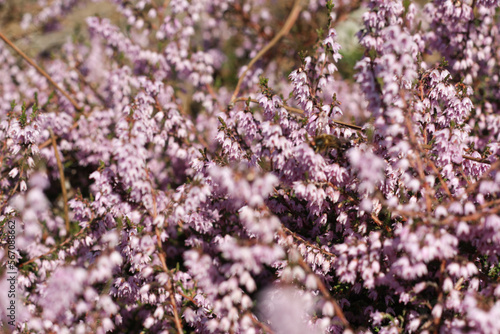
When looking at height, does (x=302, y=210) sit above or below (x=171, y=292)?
above

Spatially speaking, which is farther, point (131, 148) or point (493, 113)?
point (493, 113)

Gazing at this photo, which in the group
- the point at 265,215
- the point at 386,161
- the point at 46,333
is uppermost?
the point at 386,161

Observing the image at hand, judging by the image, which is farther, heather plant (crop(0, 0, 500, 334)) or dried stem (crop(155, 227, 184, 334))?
dried stem (crop(155, 227, 184, 334))

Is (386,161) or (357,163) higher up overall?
(386,161)

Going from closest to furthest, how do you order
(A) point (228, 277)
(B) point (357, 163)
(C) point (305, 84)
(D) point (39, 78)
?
1. (B) point (357, 163)
2. (A) point (228, 277)
3. (C) point (305, 84)
4. (D) point (39, 78)

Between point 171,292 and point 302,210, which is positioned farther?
point 302,210

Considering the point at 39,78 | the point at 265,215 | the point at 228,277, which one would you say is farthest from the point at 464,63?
the point at 39,78

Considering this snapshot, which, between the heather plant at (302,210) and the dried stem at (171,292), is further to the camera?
the dried stem at (171,292)

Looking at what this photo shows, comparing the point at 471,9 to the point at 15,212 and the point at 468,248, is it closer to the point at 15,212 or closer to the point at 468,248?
the point at 468,248
